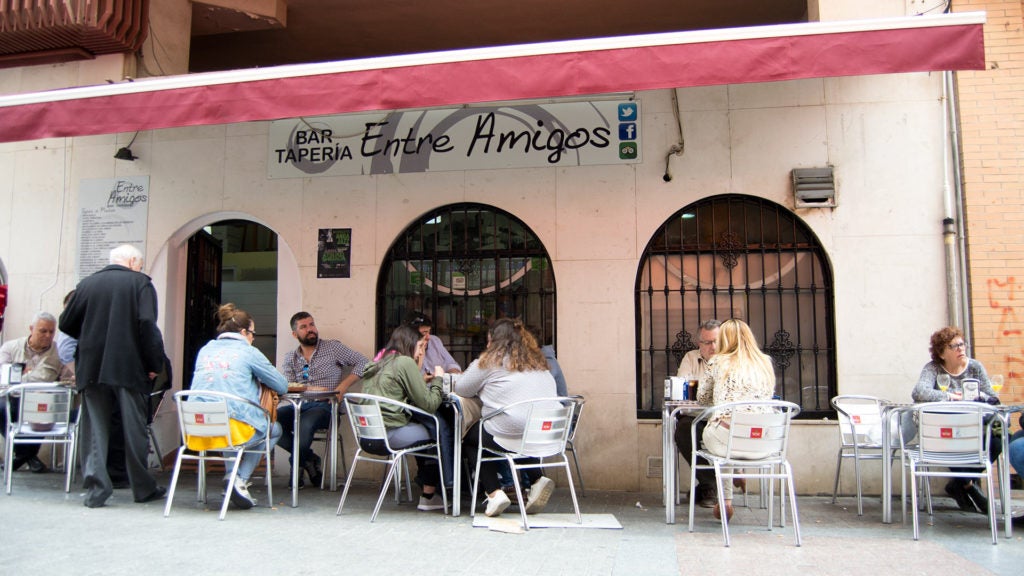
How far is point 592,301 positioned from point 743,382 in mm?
2225

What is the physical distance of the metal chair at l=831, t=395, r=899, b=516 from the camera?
594cm

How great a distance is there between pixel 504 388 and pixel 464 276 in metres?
2.29

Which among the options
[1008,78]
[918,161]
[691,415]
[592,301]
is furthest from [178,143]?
[1008,78]

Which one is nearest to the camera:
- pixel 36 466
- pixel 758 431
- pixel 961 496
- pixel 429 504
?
pixel 758 431

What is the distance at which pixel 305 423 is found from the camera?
22.1 ft

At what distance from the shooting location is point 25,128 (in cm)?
658

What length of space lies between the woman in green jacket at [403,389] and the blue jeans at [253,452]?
2.63ft

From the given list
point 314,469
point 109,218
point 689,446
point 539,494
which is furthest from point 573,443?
point 109,218

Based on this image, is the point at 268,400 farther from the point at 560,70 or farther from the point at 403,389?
the point at 560,70

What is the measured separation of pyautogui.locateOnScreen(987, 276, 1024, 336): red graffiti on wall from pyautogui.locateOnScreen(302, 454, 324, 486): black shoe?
5781mm

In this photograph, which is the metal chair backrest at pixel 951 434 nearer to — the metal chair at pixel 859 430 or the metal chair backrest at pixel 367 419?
the metal chair at pixel 859 430

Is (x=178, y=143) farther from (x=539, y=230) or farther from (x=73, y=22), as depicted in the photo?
(x=539, y=230)

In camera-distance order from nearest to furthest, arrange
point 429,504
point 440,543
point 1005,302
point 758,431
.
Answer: point 440,543
point 758,431
point 429,504
point 1005,302

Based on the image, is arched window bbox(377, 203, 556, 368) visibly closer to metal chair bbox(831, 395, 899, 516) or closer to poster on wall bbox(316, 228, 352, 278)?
poster on wall bbox(316, 228, 352, 278)
